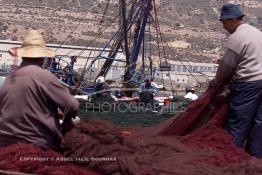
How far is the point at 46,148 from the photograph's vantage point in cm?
425

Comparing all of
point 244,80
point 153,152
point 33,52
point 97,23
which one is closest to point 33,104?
point 33,52

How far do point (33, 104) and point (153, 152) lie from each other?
→ 2.61 ft

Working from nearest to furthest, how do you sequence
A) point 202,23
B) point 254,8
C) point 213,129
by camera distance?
1. point 213,129
2. point 202,23
3. point 254,8

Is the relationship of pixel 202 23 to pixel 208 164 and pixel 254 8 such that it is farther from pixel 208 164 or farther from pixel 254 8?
pixel 208 164

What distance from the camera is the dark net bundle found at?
3.95 m

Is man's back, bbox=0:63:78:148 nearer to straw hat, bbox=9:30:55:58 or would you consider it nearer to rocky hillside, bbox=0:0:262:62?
straw hat, bbox=9:30:55:58

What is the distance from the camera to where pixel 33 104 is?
13.8ft

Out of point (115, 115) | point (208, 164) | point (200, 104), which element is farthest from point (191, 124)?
point (115, 115)

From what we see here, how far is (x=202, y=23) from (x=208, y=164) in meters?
93.0

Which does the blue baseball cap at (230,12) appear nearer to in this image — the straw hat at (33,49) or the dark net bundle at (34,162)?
the straw hat at (33,49)

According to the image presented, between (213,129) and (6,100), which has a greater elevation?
(6,100)

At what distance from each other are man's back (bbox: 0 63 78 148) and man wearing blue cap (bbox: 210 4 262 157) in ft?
4.14

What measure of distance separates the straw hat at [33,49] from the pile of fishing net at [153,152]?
0.52 meters

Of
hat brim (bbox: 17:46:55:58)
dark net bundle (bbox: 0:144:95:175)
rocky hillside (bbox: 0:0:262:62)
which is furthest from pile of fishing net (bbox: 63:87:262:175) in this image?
rocky hillside (bbox: 0:0:262:62)
